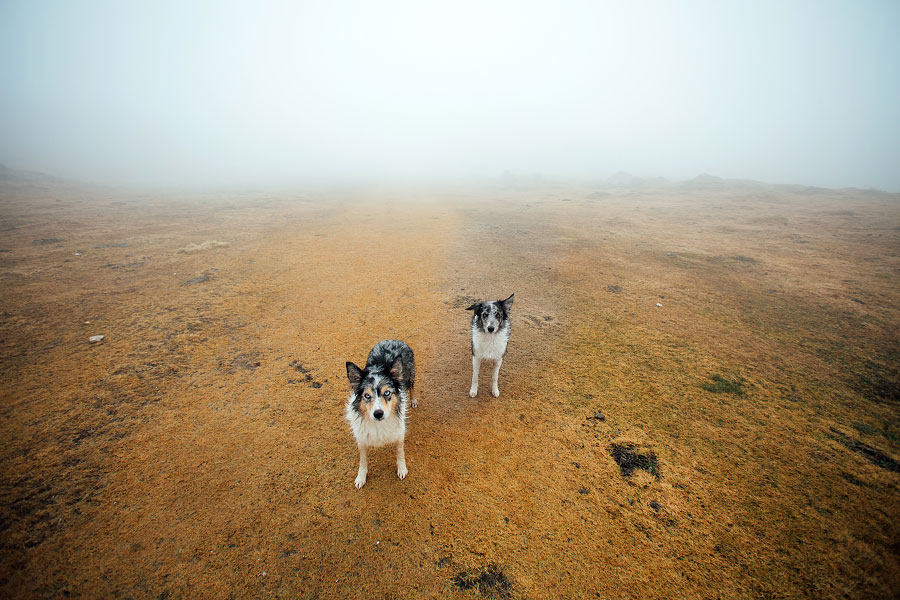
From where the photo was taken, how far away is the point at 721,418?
191 inches

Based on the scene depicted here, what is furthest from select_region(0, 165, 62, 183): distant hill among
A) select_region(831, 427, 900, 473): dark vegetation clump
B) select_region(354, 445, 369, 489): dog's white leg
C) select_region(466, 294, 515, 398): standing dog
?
select_region(831, 427, 900, 473): dark vegetation clump

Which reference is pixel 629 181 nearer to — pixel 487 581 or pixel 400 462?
pixel 400 462

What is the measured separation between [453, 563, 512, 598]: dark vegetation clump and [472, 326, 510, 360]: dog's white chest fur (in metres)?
2.86

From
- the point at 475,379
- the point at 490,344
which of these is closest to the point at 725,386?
the point at 490,344

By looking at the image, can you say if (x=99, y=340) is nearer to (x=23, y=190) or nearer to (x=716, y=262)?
(x=716, y=262)

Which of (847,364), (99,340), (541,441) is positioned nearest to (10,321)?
(99,340)

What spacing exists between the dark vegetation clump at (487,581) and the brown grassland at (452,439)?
21 millimetres

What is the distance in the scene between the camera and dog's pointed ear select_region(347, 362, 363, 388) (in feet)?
12.4

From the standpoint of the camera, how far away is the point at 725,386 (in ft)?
18.0

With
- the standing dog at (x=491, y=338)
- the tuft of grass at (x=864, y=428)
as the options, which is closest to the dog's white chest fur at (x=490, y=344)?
the standing dog at (x=491, y=338)

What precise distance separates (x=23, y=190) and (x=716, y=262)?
174 feet

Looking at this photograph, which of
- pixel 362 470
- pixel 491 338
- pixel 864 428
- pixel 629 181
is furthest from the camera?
pixel 629 181

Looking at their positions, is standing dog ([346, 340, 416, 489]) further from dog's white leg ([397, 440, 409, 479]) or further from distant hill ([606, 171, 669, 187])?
distant hill ([606, 171, 669, 187])

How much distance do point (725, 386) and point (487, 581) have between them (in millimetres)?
5179
